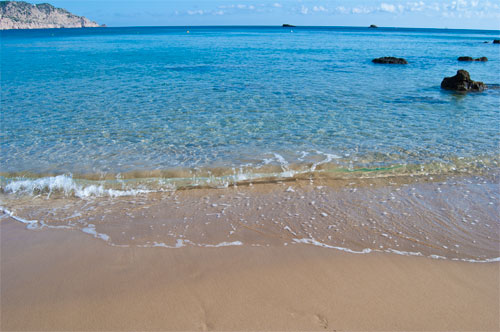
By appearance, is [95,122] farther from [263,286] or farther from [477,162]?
[477,162]

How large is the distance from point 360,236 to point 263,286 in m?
1.70

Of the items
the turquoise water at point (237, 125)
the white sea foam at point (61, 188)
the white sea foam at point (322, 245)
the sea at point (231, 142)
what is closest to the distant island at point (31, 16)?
the turquoise water at point (237, 125)

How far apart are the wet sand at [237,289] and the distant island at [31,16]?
187 m

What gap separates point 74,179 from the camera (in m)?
6.38

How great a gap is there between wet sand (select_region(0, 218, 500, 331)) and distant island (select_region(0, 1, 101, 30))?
187377 millimetres

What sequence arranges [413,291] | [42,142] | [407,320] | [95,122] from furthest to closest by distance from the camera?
1. [95,122]
2. [42,142]
3. [413,291]
4. [407,320]

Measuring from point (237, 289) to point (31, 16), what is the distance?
697 feet

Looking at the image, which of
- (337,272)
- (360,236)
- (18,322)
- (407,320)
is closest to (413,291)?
(407,320)

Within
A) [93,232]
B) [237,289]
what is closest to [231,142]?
[93,232]

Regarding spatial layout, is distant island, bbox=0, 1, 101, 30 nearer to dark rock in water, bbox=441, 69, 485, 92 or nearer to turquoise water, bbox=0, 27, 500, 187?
turquoise water, bbox=0, 27, 500, 187

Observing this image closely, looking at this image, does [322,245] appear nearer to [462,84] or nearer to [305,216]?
[305,216]

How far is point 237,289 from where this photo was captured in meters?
3.42

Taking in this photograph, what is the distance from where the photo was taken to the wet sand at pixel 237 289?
3031 mm

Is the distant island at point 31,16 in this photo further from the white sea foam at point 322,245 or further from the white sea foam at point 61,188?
the white sea foam at point 322,245
